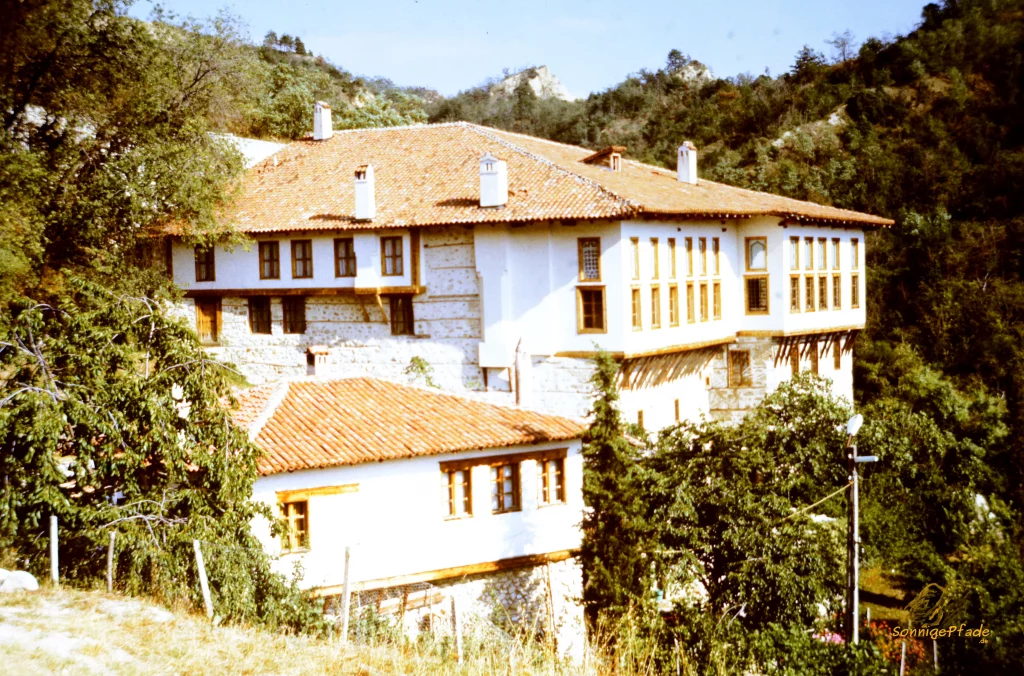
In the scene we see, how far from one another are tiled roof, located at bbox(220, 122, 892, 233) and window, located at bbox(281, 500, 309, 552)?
8876 mm

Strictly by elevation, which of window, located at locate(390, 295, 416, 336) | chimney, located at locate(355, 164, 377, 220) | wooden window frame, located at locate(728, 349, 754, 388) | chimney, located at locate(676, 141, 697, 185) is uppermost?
chimney, located at locate(676, 141, 697, 185)

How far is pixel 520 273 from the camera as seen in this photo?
22.6m

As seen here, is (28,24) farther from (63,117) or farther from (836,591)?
(836,591)

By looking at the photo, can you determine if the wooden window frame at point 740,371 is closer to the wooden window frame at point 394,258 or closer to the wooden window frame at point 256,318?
the wooden window frame at point 394,258

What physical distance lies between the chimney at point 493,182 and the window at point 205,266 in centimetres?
734

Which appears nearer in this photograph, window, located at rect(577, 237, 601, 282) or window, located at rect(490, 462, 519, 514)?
window, located at rect(490, 462, 519, 514)

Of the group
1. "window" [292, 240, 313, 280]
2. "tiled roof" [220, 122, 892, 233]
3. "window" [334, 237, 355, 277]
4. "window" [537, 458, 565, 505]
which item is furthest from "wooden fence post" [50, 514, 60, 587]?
"window" [292, 240, 313, 280]

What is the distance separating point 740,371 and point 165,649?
19.6 m

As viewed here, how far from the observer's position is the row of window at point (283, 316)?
960 inches

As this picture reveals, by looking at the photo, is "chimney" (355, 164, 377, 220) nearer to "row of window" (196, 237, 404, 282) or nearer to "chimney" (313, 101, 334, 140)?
"row of window" (196, 237, 404, 282)

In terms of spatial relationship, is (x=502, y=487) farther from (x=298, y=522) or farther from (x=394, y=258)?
(x=394, y=258)

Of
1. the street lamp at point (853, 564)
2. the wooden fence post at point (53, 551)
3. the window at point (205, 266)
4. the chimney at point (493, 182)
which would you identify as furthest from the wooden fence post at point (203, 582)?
the window at point (205, 266)

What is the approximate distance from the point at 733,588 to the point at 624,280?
26.1ft

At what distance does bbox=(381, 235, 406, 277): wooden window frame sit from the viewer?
23859 mm
